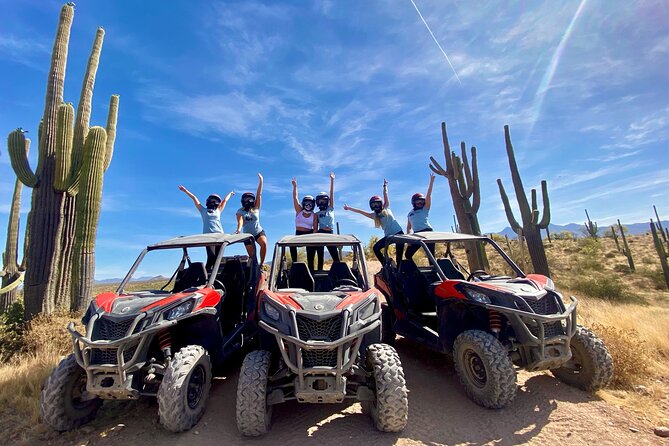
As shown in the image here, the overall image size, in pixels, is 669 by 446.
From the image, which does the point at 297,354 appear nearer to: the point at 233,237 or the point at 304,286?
the point at 304,286

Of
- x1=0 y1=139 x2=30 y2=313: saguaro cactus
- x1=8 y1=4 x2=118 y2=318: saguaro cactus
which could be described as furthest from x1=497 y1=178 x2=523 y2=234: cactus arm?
x1=0 y1=139 x2=30 y2=313: saguaro cactus

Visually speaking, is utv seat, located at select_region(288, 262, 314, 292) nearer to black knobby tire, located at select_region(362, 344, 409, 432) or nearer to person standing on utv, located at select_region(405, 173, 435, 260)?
black knobby tire, located at select_region(362, 344, 409, 432)

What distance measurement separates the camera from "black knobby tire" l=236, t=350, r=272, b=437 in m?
3.23

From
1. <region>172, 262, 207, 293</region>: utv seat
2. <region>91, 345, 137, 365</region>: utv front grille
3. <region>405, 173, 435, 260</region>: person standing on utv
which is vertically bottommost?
<region>91, 345, 137, 365</region>: utv front grille

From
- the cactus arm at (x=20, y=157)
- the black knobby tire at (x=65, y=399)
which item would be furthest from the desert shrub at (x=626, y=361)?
the cactus arm at (x=20, y=157)

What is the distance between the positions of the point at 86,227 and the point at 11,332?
94.4 inches

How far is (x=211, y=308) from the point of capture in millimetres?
4047

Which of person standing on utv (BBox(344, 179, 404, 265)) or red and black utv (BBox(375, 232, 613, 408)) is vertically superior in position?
person standing on utv (BBox(344, 179, 404, 265))

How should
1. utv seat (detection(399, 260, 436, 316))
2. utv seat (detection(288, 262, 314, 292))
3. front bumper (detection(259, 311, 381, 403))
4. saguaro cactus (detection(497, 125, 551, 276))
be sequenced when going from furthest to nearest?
→ saguaro cactus (detection(497, 125, 551, 276)) < utv seat (detection(399, 260, 436, 316)) < utv seat (detection(288, 262, 314, 292)) < front bumper (detection(259, 311, 381, 403))

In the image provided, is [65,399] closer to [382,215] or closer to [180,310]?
[180,310]

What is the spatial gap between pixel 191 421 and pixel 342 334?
5.96 feet

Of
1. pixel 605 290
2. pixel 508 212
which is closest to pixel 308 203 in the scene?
pixel 508 212

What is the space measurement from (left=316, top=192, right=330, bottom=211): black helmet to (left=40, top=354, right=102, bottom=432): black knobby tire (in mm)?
4714

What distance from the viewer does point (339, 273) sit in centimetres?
526
